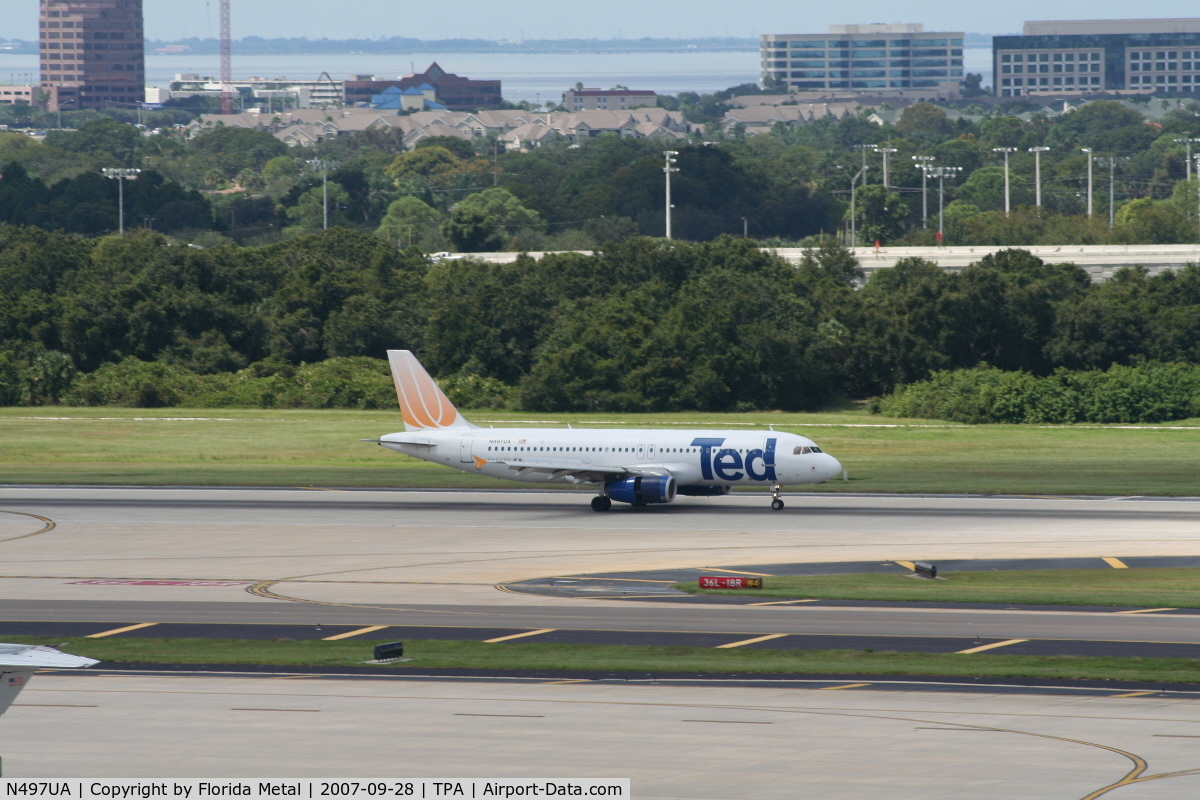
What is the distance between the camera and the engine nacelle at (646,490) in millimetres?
67625

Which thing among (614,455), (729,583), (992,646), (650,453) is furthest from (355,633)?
(614,455)

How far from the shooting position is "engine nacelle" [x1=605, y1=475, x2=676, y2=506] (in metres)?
67.6

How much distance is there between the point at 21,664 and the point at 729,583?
30.0m

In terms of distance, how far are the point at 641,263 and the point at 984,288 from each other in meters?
33.3

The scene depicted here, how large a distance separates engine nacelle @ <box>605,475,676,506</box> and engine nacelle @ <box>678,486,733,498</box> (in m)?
2.39

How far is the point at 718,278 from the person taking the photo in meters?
141

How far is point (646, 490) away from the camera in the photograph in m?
67.8

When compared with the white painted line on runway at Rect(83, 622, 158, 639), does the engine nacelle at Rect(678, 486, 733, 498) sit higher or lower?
higher

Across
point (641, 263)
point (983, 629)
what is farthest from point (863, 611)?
point (641, 263)

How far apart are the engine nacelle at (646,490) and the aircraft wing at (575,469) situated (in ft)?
1.40

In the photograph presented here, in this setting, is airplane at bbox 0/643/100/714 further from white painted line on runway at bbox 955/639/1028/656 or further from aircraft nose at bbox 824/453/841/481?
aircraft nose at bbox 824/453/841/481

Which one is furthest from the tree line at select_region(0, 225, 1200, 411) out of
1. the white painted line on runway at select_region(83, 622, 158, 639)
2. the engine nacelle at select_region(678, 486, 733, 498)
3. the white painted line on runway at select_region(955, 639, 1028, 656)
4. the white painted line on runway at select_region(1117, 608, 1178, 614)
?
the white painted line on runway at select_region(955, 639, 1028, 656)
